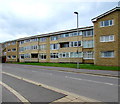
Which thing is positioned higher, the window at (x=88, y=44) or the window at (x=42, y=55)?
the window at (x=88, y=44)

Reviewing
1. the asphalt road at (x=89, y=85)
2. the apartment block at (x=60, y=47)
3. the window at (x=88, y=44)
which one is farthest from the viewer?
the apartment block at (x=60, y=47)

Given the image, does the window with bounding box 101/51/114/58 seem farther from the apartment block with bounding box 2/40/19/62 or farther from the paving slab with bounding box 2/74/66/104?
the apartment block with bounding box 2/40/19/62

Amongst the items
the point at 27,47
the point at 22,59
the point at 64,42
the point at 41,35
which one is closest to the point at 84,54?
the point at 64,42

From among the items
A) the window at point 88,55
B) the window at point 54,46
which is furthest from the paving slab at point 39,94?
the window at point 54,46

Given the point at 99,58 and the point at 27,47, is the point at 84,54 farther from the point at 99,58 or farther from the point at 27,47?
the point at 27,47

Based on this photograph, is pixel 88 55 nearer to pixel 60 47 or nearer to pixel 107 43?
pixel 107 43

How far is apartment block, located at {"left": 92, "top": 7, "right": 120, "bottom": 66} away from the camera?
64.0ft

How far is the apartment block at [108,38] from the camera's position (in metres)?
19.5

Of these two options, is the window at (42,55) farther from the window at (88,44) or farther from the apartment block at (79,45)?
the window at (88,44)

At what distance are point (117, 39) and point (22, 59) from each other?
1387 inches

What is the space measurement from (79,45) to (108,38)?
7.99 meters

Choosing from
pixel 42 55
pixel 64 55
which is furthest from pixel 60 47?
pixel 42 55

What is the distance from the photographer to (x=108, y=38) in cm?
2072

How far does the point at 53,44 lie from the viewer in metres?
33.4
